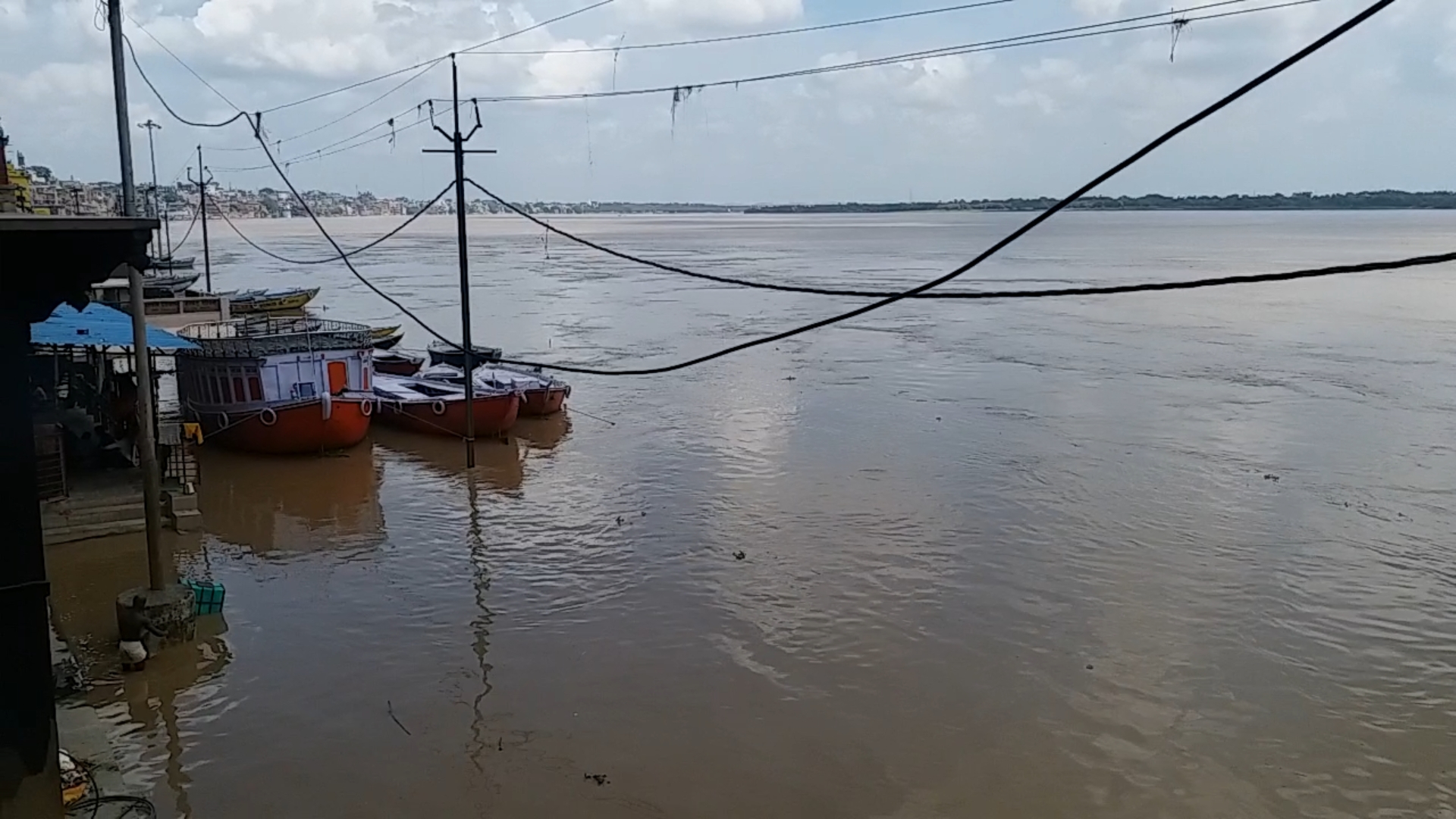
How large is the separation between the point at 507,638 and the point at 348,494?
6893 mm

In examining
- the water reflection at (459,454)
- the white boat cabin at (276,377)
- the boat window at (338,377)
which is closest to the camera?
the water reflection at (459,454)

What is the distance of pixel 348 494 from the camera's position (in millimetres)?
16797

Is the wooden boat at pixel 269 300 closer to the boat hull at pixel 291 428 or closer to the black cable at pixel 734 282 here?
the boat hull at pixel 291 428

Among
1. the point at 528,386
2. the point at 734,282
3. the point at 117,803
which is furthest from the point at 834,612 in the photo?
the point at 528,386

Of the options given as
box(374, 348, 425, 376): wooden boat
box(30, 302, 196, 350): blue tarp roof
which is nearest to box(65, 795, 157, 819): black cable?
box(30, 302, 196, 350): blue tarp roof

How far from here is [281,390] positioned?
60.1 ft

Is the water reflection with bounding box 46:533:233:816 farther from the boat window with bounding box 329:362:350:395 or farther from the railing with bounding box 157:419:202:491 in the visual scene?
the boat window with bounding box 329:362:350:395

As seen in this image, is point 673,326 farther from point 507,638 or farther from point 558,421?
point 507,638

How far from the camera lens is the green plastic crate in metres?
11.0

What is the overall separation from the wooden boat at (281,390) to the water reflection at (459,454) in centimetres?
115

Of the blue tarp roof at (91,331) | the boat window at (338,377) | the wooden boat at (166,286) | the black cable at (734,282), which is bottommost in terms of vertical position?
the boat window at (338,377)

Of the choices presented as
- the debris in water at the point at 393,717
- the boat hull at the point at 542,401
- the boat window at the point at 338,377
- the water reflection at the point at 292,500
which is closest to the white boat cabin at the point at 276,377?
the boat window at the point at 338,377

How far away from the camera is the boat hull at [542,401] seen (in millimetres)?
21859

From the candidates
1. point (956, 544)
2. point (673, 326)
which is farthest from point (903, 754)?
point (673, 326)
